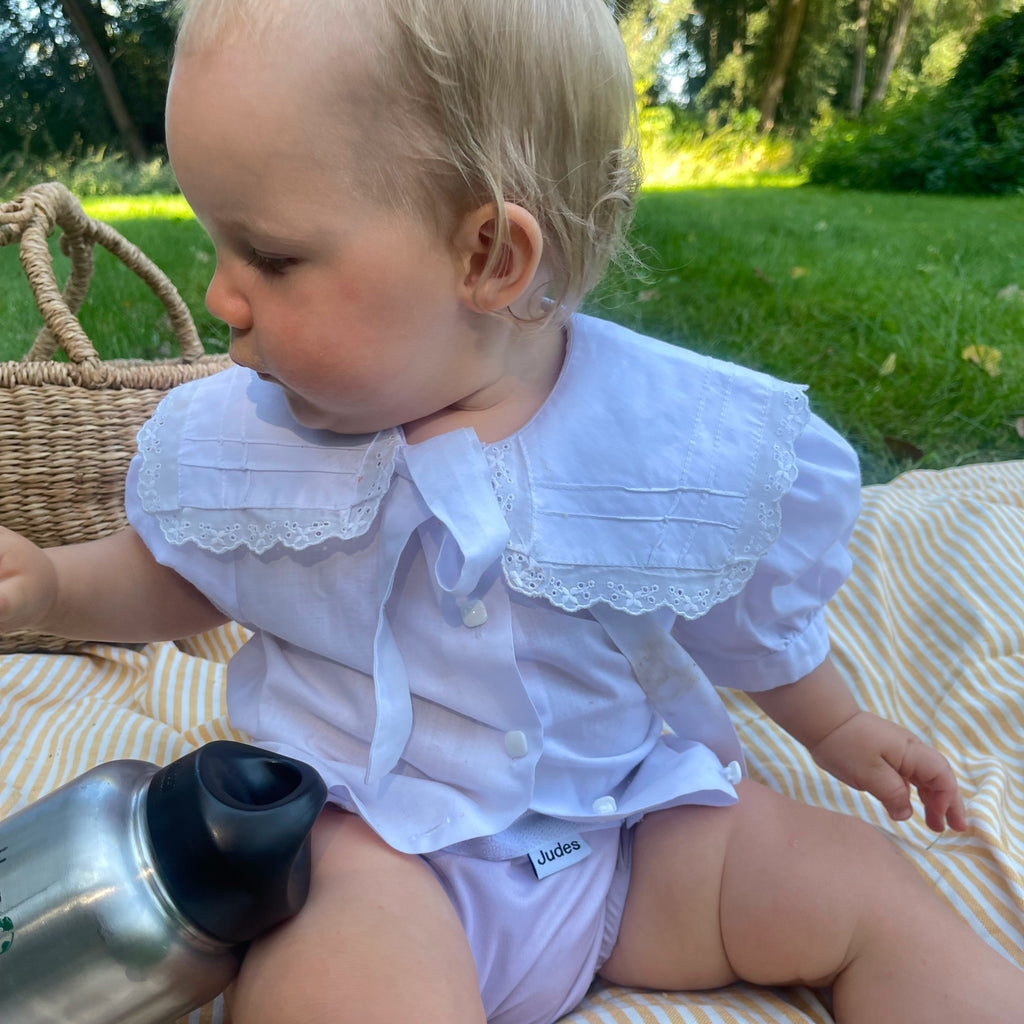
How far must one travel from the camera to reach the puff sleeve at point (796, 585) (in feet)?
3.14

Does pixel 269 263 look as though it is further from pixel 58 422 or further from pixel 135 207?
pixel 135 207

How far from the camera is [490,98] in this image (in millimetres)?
762

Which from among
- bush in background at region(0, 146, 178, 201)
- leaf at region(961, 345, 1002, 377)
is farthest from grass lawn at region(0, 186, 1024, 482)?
bush in background at region(0, 146, 178, 201)

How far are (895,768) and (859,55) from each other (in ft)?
41.6

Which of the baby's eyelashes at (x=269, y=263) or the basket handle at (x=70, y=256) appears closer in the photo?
the baby's eyelashes at (x=269, y=263)

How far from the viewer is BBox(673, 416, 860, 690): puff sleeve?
3.14 ft

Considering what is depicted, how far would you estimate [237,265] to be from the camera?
30.5 inches

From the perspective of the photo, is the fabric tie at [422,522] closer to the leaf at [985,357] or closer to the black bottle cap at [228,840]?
the black bottle cap at [228,840]

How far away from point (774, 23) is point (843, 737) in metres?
12.6

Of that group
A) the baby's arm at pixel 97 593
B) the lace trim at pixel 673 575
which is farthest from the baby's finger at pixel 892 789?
the baby's arm at pixel 97 593

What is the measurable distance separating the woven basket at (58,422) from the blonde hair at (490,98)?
747 mm

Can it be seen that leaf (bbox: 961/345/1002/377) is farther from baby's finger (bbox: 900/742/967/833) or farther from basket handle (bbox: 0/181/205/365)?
basket handle (bbox: 0/181/205/365)

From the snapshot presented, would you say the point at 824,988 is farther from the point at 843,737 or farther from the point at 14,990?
the point at 14,990

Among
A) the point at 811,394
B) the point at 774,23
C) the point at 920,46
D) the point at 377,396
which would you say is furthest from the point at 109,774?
the point at 920,46
